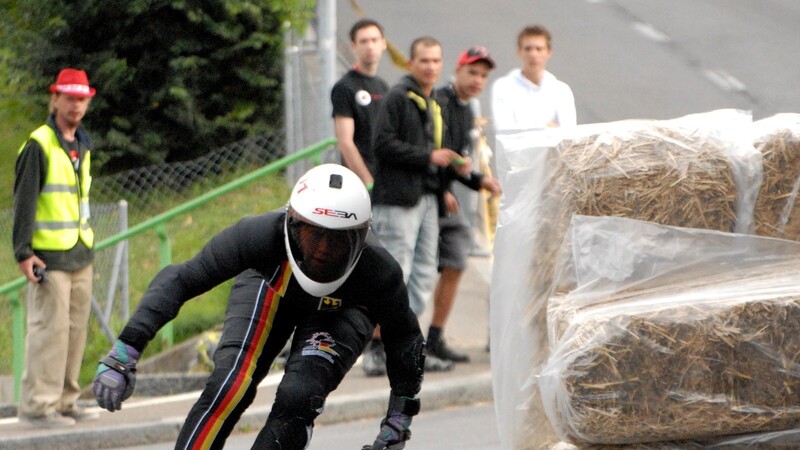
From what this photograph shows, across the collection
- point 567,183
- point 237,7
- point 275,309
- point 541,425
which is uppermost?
point 237,7

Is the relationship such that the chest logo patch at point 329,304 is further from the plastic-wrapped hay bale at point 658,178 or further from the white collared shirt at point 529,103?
the white collared shirt at point 529,103

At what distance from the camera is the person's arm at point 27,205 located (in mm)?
7621

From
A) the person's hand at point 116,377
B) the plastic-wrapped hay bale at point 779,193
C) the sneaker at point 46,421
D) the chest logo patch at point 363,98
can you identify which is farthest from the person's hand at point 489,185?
the person's hand at point 116,377

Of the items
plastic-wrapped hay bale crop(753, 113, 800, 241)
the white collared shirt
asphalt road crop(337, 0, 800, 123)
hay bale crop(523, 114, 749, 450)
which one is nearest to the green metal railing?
the white collared shirt

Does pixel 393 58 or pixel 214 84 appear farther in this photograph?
pixel 393 58

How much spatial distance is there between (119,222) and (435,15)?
12.5 metres

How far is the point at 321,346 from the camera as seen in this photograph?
521 centimetres

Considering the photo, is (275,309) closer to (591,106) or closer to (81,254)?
(81,254)

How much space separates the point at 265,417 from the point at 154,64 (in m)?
7.02

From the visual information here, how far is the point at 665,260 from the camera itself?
4.94 m

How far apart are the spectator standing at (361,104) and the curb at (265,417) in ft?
1.46

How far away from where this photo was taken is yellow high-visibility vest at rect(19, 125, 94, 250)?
7.76 m

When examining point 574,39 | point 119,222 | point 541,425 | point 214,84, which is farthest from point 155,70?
point 541,425

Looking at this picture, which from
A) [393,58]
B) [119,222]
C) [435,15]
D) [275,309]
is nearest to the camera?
[275,309]
